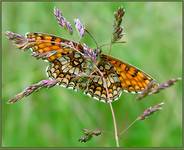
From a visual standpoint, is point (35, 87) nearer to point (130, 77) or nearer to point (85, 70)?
point (85, 70)

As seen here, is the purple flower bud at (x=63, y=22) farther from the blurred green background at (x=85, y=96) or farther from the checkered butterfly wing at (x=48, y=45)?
the blurred green background at (x=85, y=96)

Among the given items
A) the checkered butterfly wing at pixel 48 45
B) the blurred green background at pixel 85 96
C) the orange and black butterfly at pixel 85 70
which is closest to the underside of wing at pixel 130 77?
the orange and black butterfly at pixel 85 70

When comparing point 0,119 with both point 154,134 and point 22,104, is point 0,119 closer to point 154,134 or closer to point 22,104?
point 22,104

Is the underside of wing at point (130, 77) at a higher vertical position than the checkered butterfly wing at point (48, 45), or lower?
lower

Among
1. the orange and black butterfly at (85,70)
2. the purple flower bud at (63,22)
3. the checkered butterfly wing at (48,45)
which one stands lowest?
the orange and black butterfly at (85,70)

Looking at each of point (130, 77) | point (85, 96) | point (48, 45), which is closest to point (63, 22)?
point (48, 45)

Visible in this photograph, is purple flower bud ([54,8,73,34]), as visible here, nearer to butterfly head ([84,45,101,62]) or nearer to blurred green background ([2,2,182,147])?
butterfly head ([84,45,101,62])

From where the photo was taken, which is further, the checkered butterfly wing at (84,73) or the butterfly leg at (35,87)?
the checkered butterfly wing at (84,73)
